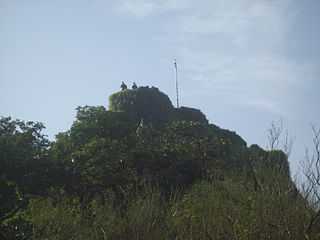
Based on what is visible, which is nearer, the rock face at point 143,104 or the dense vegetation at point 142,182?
the dense vegetation at point 142,182

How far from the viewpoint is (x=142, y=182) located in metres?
13.0

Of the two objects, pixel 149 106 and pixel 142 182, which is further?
pixel 149 106

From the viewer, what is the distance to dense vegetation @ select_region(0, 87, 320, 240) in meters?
8.98

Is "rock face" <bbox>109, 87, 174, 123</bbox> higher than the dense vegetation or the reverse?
higher

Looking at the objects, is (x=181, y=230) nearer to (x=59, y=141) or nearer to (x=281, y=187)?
(x=281, y=187)

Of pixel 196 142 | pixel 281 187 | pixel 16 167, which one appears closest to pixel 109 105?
pixel 196 142

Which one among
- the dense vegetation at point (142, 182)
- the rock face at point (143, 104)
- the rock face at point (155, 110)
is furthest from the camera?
the rock face at point (143, 104)

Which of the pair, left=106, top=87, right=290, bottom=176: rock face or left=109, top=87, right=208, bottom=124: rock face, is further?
left=109, top=87, right=208, bottom=124: rock face

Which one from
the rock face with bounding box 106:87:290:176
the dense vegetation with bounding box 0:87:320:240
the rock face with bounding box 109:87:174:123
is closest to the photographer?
the dense vegetation with bounding box 0:87:320:240

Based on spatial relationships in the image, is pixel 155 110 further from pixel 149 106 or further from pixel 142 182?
pixel 142 182

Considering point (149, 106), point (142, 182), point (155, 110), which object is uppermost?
point (149, 106)

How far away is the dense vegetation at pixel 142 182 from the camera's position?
29.5 ft

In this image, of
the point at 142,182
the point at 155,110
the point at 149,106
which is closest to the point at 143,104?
the point at 149,106

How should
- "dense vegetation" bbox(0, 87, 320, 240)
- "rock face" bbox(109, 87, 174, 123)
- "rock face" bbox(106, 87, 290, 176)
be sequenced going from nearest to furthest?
"dense vegetation" bbox(0, 87, 320, 240) < "rock face" bbox(106, 87, 290, 176) < "rock face" bbox(109, 87, 174, 123)
